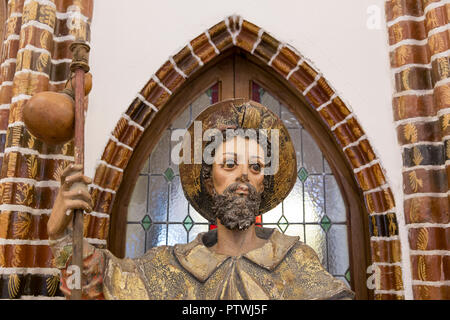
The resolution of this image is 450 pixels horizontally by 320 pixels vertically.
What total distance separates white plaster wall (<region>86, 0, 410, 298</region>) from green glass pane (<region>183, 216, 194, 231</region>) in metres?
0.76

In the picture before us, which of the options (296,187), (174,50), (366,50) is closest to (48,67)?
(174,50)

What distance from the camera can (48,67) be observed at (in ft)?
8.43

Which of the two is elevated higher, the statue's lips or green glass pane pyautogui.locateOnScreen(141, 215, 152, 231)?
the statue's lips

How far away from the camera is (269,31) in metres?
3.00

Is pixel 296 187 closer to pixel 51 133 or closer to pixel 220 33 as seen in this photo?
pixel 220 33

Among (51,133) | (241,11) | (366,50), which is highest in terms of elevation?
(241,11)

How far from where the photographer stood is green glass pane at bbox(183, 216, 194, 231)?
2941 millimetres

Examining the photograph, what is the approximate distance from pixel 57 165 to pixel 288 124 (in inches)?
62.8

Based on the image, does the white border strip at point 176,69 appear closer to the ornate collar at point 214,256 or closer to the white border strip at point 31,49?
the white border strip at point 31,49

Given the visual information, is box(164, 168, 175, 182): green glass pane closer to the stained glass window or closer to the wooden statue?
the stained glass window

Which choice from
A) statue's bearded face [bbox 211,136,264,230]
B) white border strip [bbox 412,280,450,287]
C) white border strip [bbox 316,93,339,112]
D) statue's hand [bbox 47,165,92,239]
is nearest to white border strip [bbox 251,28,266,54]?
white border strip [bbox 316,93,339,112]

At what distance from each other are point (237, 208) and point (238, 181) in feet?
0.36

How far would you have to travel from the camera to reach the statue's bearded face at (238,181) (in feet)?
5.44
